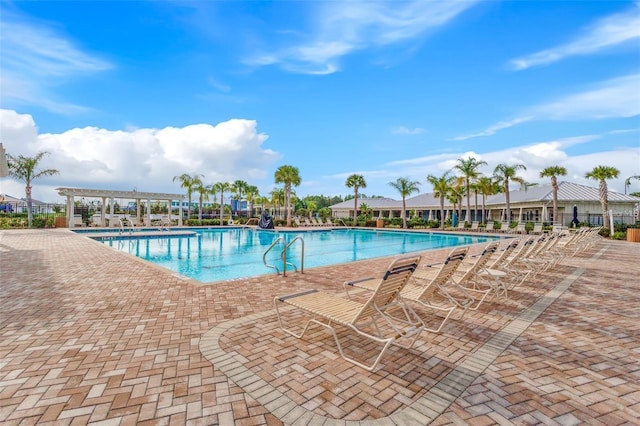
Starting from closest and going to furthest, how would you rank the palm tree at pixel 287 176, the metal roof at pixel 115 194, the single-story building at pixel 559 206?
the metal roof at pixel 115 194, the single-story building at pixel 559 206, the palm tree at pixel 287 176

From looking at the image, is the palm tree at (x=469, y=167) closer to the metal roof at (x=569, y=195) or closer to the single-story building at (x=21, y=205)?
the metal roof at (x=569, y=195)

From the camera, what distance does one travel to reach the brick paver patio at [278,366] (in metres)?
2.30

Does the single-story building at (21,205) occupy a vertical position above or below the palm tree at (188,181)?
below

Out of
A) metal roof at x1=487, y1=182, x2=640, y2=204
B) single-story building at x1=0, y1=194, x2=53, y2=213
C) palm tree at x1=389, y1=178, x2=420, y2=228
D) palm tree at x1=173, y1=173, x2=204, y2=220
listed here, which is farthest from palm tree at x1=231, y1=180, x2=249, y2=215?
metal roof at x1=487, y1=182, x2=640, y2=204

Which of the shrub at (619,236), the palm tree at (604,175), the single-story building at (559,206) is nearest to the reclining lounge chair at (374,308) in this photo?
the shrub at (619,236)

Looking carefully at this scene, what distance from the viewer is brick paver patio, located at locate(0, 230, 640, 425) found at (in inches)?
90.5

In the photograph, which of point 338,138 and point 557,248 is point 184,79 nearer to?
point 338,138

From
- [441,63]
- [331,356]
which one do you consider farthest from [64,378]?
[441,63]

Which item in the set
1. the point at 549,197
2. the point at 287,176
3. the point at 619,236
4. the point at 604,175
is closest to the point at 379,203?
the point at 287,176

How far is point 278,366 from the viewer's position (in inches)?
117

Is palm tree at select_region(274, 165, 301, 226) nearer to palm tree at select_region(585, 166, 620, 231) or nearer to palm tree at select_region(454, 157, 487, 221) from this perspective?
palm tree at select_region(454, 157, 487, 221)

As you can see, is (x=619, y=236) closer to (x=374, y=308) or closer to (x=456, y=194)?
(x=456, y=194)

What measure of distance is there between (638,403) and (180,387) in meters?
3.61

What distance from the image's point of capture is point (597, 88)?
12.8 metres
